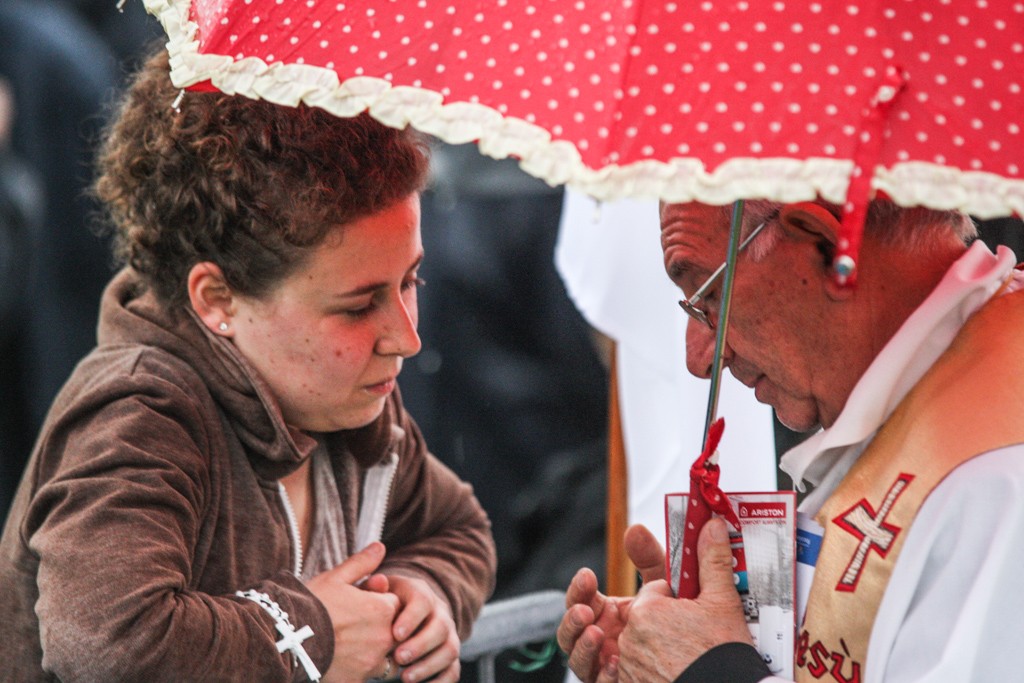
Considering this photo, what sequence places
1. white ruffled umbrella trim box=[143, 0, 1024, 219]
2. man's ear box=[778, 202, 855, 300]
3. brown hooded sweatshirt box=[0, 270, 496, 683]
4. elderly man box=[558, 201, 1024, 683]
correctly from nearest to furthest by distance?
white ruffled umbrella trim box=[143, 0, 1024, 219] < elderly man box=[558, 201, 1024, 683] < man's ear box=[778, 202, 855, 300] < brown hooded sweatshirt box=[0, 270, 496, 683]

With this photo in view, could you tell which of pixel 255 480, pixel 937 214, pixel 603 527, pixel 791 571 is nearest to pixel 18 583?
pixel 255 480

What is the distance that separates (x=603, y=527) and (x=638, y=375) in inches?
75.3

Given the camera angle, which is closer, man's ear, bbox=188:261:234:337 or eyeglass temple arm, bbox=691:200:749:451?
eyeglass temple arm, bbox=691:200:749:451

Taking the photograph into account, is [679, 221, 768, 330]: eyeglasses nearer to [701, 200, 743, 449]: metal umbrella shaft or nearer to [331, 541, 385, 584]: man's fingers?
[701, 200, 743, 449]: metal umbrella shaft

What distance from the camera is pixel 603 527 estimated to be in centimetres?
508

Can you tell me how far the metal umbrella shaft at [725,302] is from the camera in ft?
5.82

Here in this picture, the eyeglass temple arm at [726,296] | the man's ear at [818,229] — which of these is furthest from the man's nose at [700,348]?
the man's ear at [818,229]

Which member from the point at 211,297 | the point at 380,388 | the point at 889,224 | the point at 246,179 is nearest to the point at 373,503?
the point at 380,388

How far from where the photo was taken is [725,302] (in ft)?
5.98

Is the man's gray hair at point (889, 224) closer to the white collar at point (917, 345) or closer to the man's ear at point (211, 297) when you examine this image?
the white collar at point (917, 345)

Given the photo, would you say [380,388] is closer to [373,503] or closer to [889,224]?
[373,503]

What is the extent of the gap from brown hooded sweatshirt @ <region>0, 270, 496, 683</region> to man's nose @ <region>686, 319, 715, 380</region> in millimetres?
677

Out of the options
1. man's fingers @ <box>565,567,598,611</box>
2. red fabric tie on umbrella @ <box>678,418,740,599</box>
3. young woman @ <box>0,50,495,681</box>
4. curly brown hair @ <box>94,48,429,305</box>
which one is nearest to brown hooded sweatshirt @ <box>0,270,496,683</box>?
young woman @ <box>0,50,495,681</box>

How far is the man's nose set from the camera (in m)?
2.06
